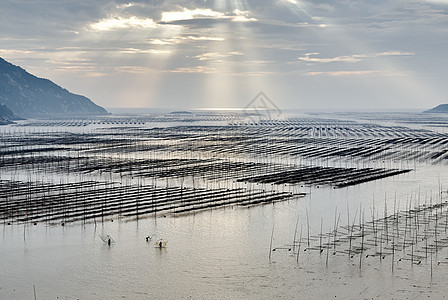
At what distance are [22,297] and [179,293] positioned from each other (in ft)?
16.5

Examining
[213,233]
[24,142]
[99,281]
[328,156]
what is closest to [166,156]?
[328,156]

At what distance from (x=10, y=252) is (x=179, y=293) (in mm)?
8120

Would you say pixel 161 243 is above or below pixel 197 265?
above

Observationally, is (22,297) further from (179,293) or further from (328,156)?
(328,156)

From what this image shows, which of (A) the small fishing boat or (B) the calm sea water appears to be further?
(A) the small fishing boat

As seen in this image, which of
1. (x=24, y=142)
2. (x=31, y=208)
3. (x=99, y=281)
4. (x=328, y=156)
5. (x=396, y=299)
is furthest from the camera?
(x=24, y=142)

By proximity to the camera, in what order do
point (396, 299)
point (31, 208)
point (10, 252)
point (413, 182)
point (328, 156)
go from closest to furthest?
point (396, 299)
point (10, 252)
point (31, 208)
point (413, 182)
point (328, 156)

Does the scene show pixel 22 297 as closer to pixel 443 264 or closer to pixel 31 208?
pixel 31 208

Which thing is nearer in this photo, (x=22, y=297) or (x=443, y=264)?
(x=22, y=297)

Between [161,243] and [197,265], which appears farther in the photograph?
[161,243]

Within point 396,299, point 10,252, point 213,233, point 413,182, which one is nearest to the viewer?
point 396,299

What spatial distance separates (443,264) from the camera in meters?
20.3

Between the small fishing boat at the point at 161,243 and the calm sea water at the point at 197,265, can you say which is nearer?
the calm sea water at the point at 197,265

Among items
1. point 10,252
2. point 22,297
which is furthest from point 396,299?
point 10,252
